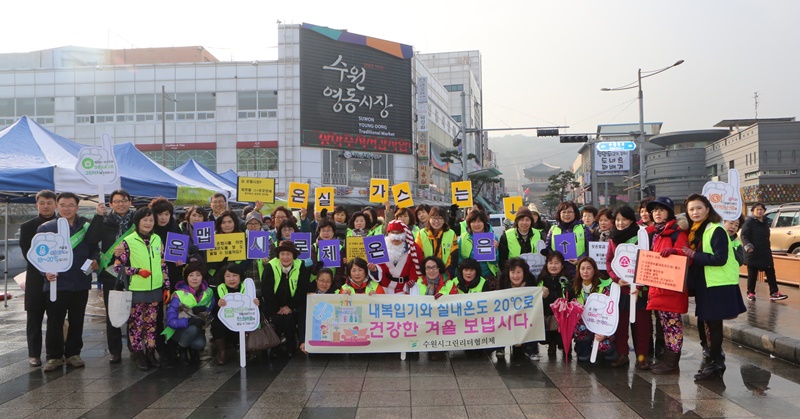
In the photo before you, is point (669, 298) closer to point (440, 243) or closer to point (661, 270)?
point (661, 270)

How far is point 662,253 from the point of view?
532 cm

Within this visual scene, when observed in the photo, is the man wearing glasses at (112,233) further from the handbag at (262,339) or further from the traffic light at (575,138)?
the traffic light at (575,138)

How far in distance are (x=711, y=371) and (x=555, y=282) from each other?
5.73 feet

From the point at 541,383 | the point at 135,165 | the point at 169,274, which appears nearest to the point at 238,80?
the point at 135,165

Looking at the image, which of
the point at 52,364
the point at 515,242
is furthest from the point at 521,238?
the point at 52,364

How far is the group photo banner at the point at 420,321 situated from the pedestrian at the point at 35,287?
281cm

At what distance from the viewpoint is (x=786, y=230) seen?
48.0 feet

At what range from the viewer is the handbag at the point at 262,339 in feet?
19.8

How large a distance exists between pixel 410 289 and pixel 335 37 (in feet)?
104

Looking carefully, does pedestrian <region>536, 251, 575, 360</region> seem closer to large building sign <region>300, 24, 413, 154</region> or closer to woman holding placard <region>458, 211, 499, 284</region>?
woman holding placard <region>458, 211, 499, 284</region>

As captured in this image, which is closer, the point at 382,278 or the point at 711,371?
the point at 711,371

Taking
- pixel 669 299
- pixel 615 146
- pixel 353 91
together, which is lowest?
pixel 669 299

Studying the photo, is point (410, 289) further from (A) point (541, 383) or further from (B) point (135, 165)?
(B) point (135, 165)

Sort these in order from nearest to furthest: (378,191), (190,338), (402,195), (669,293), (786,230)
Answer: (669,293), (190,338), (402,195), (378,191), (786,230)
